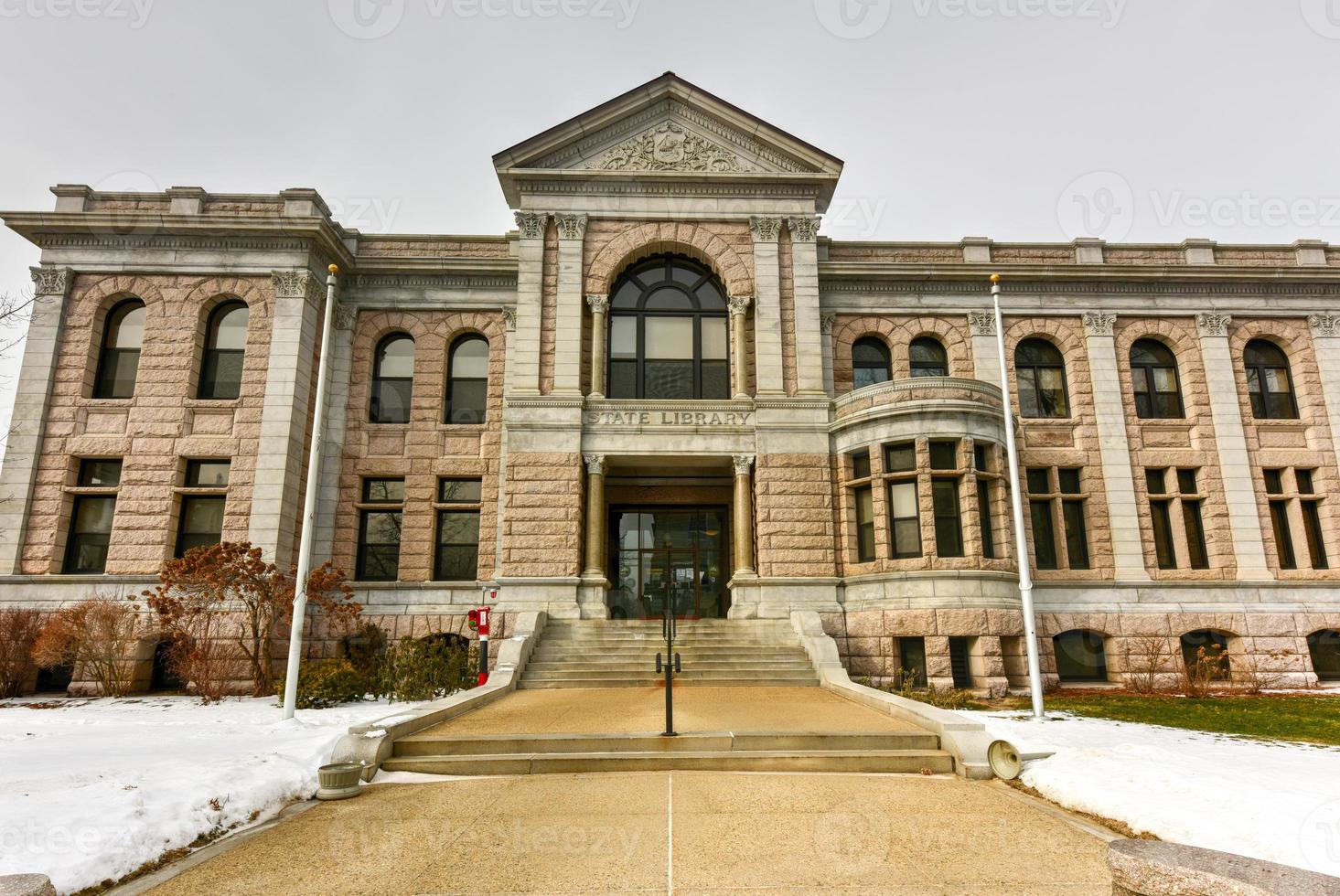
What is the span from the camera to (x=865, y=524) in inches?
759

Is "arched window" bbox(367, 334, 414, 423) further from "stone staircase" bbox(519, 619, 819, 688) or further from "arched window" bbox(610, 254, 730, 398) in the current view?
"stone staircase" bbox(519, 619, 819, 688)

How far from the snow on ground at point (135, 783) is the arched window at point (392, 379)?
1070cm

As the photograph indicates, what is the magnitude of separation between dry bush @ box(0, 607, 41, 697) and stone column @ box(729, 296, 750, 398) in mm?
18109

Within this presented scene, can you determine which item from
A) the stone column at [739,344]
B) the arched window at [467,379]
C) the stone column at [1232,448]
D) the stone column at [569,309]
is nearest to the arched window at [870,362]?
the stone column at [739,344]

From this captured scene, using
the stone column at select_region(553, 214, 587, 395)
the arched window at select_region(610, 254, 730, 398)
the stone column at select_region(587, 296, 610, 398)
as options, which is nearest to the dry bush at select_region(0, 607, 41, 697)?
the stone column at select_region(553, 214, 587, 395)

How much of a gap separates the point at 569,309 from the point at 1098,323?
15.9 metres

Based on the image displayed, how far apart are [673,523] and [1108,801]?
619 inches

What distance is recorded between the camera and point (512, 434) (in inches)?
771

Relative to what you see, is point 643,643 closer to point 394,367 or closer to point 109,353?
point 394,367

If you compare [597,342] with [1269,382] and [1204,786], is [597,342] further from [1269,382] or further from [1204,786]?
[1269,382]

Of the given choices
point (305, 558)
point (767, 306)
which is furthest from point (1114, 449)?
point (305, 558)

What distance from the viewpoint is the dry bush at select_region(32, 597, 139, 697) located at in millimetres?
15828

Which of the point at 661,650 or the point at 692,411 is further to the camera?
the point at 692,411

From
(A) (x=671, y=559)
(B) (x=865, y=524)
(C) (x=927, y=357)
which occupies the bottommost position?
(A) (x=671, y=559)
